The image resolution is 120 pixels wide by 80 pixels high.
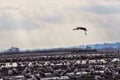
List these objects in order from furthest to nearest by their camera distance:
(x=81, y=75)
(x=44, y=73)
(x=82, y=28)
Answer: (x=44, y=73) → (x=81, y=75) → (x=82, y=28)

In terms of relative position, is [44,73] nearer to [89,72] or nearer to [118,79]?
[89,72]

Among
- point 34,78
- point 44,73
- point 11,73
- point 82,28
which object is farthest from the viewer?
point 11,73

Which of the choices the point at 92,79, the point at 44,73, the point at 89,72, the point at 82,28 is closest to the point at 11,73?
the point at 44,73

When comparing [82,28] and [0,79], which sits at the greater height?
[82,28]

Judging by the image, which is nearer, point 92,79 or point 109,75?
point 92,79

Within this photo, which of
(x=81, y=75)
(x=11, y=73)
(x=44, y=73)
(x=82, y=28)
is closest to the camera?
(x=82, y=28)

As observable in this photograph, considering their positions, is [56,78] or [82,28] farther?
[56,78]

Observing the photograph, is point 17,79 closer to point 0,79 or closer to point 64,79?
point 0,79

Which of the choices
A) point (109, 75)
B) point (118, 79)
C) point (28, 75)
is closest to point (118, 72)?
point (109, 75)

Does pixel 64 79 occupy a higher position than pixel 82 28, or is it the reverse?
pixel 82 28
